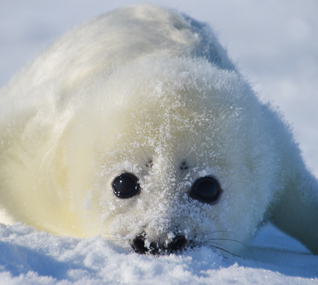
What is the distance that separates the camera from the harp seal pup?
2.42 m

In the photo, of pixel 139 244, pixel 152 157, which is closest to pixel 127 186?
pixel 152 157

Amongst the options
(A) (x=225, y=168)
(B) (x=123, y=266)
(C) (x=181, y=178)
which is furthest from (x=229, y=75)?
(B) (x=123, y=266)

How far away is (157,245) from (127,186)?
418 millimetres

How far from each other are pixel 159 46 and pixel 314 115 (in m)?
5.59

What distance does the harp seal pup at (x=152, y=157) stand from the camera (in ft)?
7.93

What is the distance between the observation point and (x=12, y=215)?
339 centimetres

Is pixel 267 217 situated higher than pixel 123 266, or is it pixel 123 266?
pixel 267 217

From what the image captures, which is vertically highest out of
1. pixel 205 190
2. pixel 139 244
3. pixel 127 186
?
pixel 205 190

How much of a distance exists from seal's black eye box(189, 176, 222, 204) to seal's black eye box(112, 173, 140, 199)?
31cm

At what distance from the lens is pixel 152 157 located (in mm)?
2439

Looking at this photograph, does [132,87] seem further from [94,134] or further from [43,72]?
[43,72]

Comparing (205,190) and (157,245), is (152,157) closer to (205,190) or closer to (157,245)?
(205,190)

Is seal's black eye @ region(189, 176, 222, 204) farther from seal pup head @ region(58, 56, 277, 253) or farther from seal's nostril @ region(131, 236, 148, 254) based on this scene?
seal's nostril @ region(131, 236, 148, 254)

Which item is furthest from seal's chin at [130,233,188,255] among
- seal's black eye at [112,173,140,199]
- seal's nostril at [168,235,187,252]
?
seal's black eye at [112,173,140,199]
